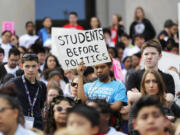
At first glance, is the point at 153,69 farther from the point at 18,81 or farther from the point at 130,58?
the point at 130,58

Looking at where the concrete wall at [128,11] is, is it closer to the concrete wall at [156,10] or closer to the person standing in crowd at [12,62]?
the concrete wall at [156,10]

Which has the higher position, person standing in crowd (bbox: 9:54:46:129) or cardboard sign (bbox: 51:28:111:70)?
cardboard sign (bbox: 51:28:111:70)

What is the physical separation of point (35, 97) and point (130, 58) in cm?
596

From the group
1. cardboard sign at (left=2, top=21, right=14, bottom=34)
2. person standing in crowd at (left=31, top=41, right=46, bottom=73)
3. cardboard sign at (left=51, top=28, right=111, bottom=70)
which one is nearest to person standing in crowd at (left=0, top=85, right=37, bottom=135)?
cardboard sign at (left=51, top=28, right=111, bottom=70)

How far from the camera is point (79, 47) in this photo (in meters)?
10.9

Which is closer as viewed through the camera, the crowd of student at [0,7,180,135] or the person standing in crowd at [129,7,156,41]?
the crowd of student at [0,7,180,135]

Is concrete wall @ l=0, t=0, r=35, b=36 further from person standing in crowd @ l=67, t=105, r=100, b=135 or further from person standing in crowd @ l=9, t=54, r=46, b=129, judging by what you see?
person standing in crowd @ l=67, t=105, r=100, b=135

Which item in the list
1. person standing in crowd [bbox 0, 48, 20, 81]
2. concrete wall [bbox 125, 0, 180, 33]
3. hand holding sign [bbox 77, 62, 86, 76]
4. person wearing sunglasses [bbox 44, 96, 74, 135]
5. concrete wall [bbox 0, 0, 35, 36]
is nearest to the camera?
person wearing sunglasses [bbox 44, 96, 74, 135]

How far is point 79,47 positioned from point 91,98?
1419 mm

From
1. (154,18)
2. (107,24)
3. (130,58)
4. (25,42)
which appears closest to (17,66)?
(130,58)

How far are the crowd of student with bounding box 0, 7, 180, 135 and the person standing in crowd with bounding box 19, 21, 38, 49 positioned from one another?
1.46m

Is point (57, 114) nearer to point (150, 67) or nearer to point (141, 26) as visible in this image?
point (150, 67)

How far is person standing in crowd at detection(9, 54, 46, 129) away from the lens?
9648mm

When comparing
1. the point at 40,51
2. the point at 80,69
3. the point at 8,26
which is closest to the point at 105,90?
the point at 80,69
